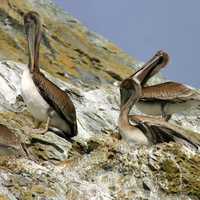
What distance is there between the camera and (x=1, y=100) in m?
23.3

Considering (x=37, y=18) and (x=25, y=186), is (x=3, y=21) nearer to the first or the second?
(x=37, y=18)

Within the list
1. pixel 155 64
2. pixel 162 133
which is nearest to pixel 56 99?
pixel 162 133

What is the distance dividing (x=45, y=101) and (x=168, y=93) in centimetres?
558

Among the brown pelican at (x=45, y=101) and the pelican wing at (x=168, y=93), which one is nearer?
the brown pelican at (x=45, y=101)

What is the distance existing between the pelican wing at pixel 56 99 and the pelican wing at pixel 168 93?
4.16 m

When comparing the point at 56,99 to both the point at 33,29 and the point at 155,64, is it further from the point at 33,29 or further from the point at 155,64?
the point at 155,64

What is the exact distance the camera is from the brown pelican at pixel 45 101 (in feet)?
59.8

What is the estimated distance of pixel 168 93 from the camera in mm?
23141

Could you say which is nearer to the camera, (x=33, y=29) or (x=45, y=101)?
(x=45, y=101)

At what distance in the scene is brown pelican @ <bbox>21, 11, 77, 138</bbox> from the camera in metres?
18.2

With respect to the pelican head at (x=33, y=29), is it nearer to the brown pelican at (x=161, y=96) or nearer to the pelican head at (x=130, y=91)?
the pelican head at (x=130, y=91)

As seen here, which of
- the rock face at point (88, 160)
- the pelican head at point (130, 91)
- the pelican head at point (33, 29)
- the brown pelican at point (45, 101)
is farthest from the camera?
the pelican head at point (33, 29)

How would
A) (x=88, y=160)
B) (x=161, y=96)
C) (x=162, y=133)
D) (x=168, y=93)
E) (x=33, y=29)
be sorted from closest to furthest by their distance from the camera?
1. (x=88, y=160)
2. (x=162, y=133)
3. (x=33, y=29)
4. (x=161, y=96)
5. (x=168, y=93)

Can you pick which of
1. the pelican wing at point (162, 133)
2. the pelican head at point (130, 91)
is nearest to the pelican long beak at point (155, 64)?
the pelican head at point (130, 91)
